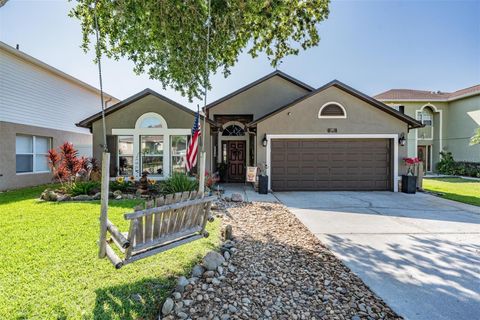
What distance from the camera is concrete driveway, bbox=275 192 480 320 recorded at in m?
3.23

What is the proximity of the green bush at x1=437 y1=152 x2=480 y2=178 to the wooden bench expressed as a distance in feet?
81.5

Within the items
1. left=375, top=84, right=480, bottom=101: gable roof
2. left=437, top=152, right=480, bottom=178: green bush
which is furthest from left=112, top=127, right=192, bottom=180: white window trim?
left=437, top=152, right=480, bottom=178: green bush

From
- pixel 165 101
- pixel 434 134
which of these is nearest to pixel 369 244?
pixel 165 101

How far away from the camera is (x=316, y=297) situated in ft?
10.6

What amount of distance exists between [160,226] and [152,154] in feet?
31.0

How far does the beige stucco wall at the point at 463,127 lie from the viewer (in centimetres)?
2094

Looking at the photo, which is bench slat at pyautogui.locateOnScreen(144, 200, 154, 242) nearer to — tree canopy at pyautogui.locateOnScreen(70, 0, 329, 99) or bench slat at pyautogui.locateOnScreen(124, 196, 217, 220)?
bench slat at pyautogui.locateOnScreen(124, 196, 217, 220)

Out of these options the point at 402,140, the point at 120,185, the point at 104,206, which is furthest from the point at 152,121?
the point at 402,140

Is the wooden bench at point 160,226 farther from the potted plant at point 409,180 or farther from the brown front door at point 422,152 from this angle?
the brown front door at point 422,152

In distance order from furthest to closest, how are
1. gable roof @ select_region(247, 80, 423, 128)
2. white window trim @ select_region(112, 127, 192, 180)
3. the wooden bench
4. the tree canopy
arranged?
white window trim @ select_region(112, 127, 192, 180), gable roof @ select_region(247, 80, 423, 128), the tree canopy, the wooden bench

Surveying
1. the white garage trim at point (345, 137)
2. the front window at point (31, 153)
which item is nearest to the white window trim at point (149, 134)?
the white garage trim at point (345, 137)

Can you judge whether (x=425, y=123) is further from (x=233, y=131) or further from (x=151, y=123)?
(x=151, y=123)

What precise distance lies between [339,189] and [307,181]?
160 cm

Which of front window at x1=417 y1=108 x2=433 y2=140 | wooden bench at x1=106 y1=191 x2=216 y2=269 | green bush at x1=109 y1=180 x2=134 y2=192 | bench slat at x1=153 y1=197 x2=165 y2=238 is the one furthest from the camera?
front window at x1=417 y1=108 x2=433 y2=140
